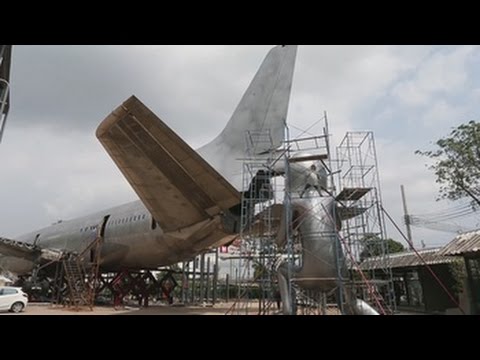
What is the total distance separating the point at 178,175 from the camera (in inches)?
541

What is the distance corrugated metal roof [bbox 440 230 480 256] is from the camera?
50.4 feet

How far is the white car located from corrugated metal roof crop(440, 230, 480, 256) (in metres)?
20.4

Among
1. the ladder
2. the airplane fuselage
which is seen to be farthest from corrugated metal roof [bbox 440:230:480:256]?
the ladder

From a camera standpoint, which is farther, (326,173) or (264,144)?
(264,144)

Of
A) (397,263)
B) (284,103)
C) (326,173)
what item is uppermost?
(284,103)

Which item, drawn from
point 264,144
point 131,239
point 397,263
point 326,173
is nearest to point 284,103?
point 264,144

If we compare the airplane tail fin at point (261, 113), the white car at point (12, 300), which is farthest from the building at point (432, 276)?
the white car at point (12, 300)

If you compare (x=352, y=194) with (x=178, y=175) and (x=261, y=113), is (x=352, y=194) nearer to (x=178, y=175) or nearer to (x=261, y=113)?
(x=261, y=113)

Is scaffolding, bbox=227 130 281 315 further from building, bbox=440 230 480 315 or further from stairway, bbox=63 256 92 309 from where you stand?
stairway, bbox=63 256 92 309

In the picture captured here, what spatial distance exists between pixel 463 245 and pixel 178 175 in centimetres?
1334

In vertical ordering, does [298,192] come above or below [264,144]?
below
